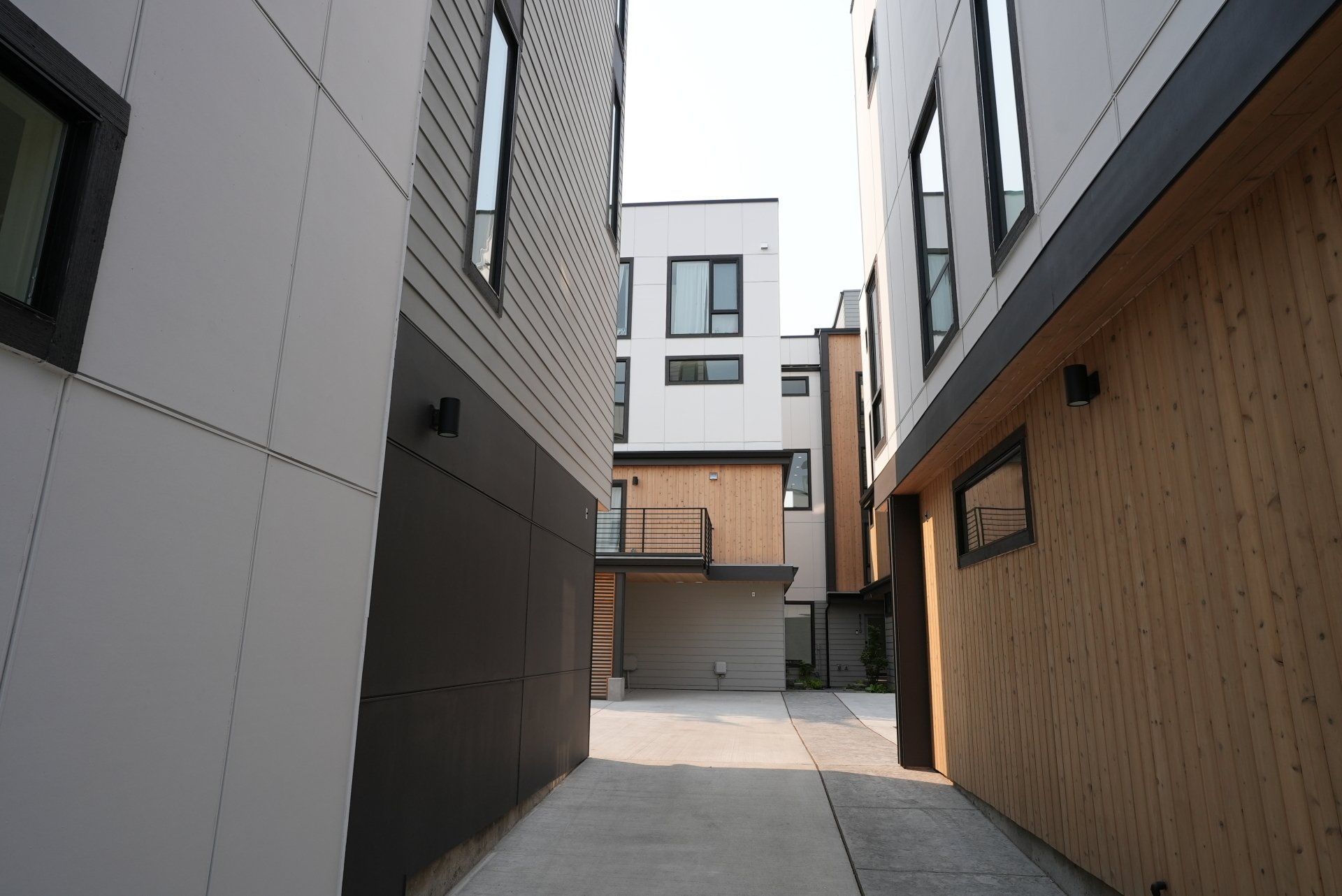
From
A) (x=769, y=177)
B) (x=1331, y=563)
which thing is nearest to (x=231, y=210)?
(x=1331, y=563)

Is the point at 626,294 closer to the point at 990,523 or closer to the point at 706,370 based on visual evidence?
the point at 706,370

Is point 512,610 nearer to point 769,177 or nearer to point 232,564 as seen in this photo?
point 232,564

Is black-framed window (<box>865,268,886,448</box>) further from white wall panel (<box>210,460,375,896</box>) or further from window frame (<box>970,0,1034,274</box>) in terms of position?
white wall panel (<box>210,460,375,896</box>)

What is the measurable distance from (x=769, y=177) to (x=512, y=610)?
1725 cm

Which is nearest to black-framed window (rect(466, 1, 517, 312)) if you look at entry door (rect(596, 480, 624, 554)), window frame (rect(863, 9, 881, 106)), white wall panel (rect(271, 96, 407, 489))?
white wall panel (rect(271, 96, 407, 489))

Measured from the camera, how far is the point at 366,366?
319 centimetres

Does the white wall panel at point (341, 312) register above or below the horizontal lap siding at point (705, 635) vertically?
above

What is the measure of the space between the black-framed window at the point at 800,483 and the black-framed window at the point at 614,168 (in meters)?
12.9

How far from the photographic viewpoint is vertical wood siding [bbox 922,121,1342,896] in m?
2.47

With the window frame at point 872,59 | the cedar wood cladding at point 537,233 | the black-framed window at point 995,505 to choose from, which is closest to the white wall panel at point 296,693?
the cedar wood cladding at point 537,233

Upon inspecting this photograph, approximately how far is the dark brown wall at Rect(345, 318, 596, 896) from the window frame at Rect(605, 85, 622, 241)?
4108mm

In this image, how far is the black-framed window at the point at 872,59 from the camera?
28.9 feet

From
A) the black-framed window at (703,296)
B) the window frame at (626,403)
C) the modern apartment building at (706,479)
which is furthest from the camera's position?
the black-framed window at (703,296)

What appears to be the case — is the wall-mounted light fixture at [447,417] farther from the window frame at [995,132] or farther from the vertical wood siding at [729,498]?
the vertical wood siding at [729,498]
